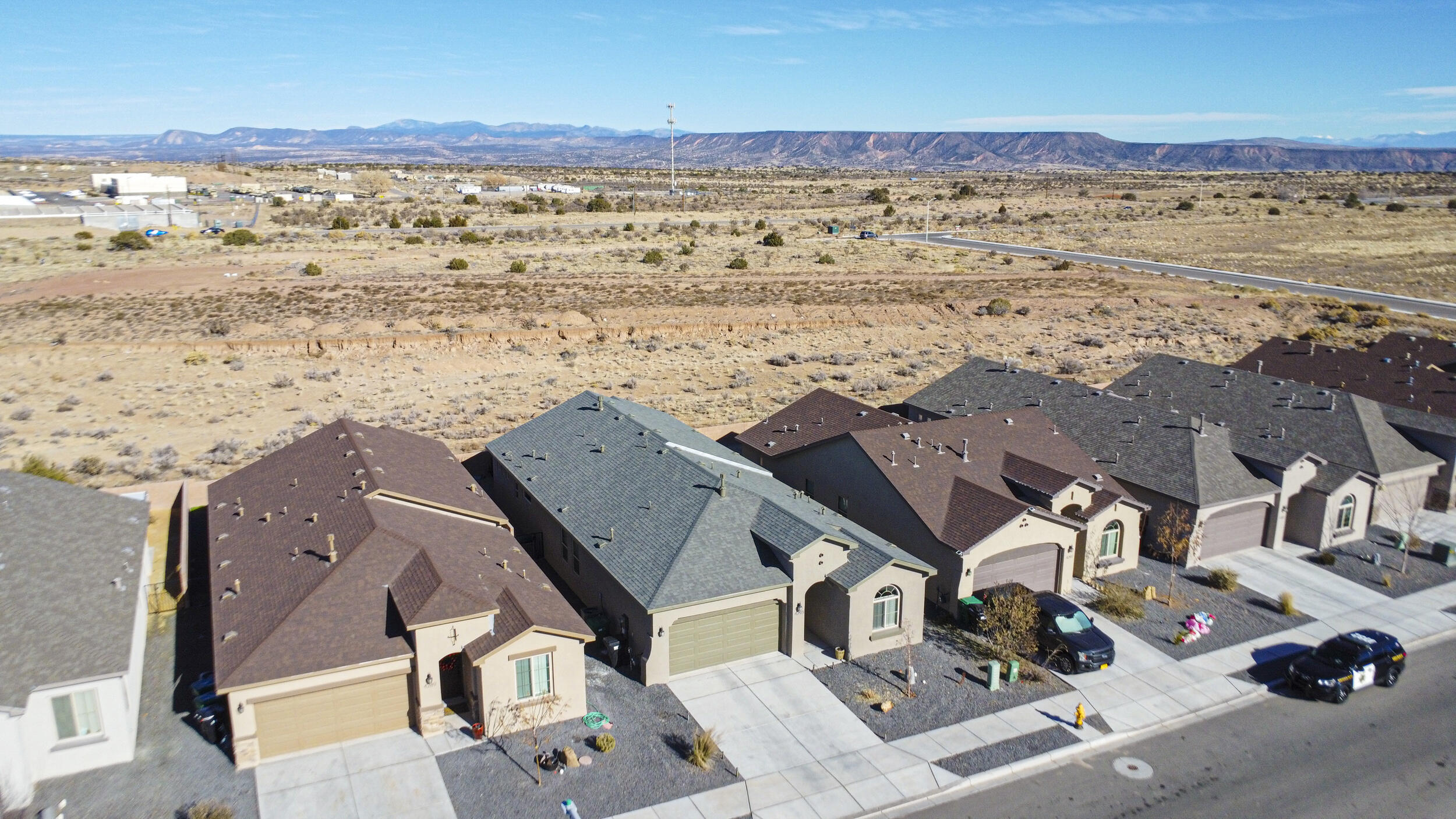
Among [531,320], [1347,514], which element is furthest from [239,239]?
[1347,514]

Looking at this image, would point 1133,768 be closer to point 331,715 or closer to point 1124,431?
point 1124,431

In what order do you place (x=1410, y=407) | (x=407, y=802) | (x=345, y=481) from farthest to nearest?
(x=1410, y=407)
(x=345, y=481)
(x=407, y=802)

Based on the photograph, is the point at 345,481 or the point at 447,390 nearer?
the point at 345,481

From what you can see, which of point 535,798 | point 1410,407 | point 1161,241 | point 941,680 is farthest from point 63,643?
point 1161,241

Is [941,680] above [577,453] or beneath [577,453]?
beneath

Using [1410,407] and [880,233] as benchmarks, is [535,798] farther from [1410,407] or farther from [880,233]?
[880,233]

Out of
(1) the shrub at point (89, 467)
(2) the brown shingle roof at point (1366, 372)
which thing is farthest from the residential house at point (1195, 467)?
(1) the shrub at point (89, 467)
